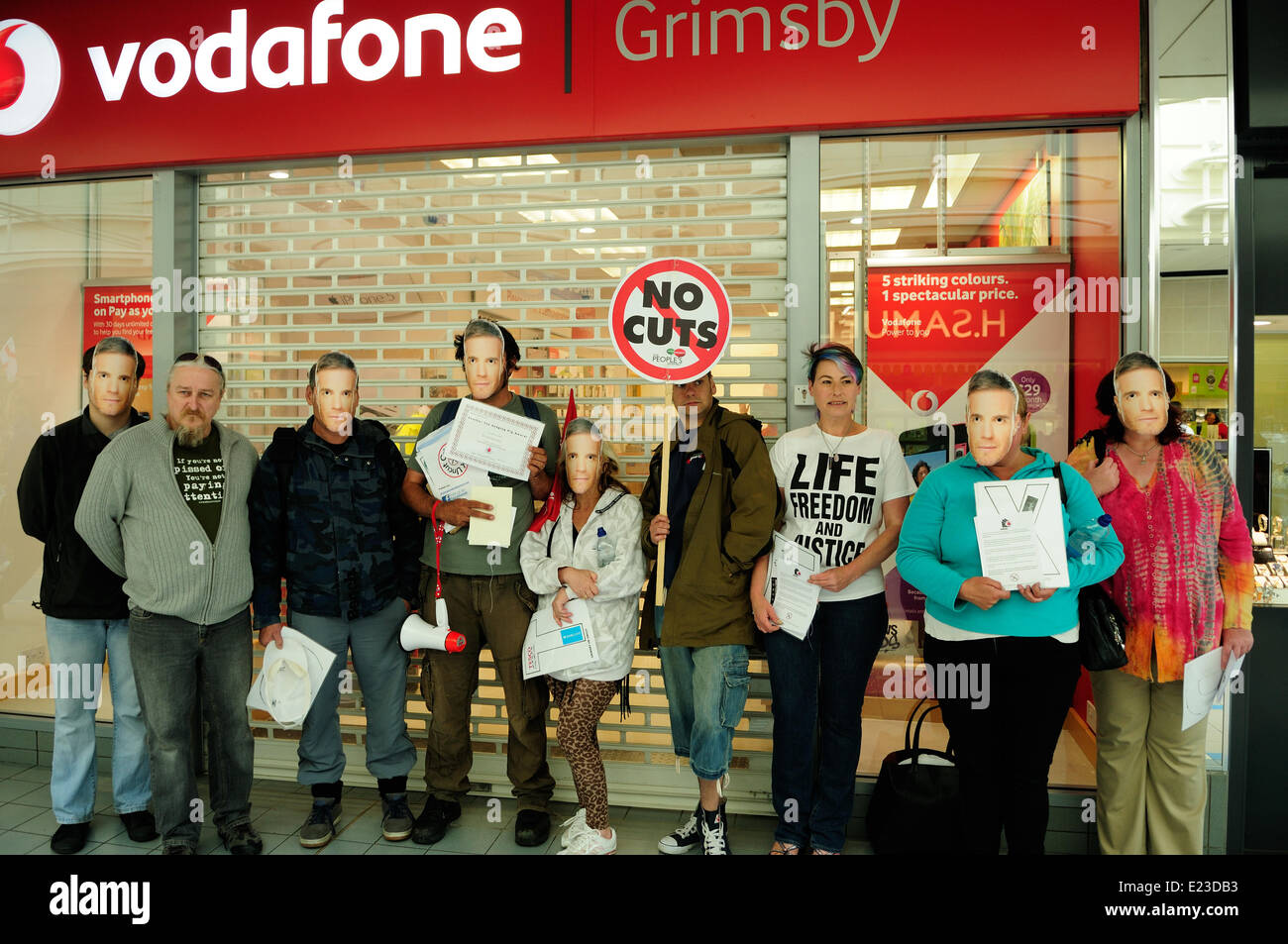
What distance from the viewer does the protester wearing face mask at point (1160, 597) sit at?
9.82 ft

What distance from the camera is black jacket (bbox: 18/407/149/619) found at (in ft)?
11.7

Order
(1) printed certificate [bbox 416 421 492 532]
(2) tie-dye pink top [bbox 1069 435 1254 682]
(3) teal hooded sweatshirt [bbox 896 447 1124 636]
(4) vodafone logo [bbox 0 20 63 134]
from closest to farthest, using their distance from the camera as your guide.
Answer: (3) teal hooded sweatshirt [bbox 896 447 1124 636] → (2) tie-dye pink top [bbox 1069 435 1254 682] → (1) printed certificate [bbox 416 421 492 532] → (4) vodafone logo [bbox 0 20 63 134]

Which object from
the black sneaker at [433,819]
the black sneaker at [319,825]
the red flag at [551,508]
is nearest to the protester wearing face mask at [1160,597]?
the red flag at [551,508]

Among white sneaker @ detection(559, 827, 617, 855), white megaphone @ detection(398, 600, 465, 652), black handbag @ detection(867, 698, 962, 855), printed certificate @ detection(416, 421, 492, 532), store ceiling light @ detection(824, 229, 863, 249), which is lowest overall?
white sneaker @ detection(559, 827, 617, 855)

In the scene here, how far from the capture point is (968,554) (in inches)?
115

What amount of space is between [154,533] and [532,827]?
2.07 m

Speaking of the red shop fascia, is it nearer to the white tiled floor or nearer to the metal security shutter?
the metal security shutter

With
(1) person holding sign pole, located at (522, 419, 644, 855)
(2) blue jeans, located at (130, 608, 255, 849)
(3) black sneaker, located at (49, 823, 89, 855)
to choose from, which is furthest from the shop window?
(3) black sneaker, located at (49, 823, 89, 855)

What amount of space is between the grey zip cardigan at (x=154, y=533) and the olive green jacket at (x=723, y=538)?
1.94 metres

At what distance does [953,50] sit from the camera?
3.68 m

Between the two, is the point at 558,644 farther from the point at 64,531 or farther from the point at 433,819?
the point at 64,531

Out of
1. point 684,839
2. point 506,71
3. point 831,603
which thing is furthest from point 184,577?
point 506,71

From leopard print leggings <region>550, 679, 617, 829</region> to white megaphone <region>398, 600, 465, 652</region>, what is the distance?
54 centimetres
